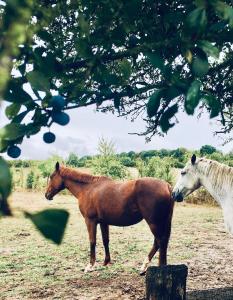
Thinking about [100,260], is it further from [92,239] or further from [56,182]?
[56,182]

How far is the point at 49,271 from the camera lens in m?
7.34

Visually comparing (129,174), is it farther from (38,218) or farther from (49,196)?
(38,218)

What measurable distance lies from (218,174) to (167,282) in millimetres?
2559

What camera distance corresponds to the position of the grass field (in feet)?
20.6

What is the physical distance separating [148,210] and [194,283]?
46.4 inches

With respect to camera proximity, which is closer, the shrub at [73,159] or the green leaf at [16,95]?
the green leaf at [16,95]

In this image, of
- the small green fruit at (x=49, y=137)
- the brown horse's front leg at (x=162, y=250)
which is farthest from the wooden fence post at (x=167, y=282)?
the brown horse's front leg at (x=162, y=250)

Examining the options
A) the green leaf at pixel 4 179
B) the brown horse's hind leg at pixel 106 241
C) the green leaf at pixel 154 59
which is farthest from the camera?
the brown horse's hind leg at pixel 106 241

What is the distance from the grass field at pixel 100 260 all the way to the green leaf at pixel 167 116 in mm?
2847

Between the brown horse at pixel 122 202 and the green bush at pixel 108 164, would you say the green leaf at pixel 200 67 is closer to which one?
the brown horse at pixel 122 202

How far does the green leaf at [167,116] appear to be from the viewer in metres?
1.58

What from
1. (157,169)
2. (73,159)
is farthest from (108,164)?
(73,159)

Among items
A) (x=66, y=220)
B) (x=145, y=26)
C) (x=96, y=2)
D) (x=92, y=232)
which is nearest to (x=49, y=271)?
(x=92, y=232)

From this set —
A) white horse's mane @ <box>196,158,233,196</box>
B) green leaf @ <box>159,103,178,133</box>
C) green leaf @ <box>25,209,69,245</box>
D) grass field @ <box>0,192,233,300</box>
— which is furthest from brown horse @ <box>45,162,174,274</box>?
green leaf @ <box>25,209,69,245</box>
